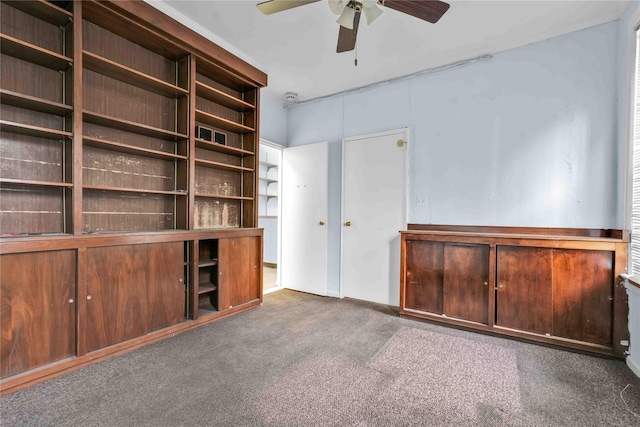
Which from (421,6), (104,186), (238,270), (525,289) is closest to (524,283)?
(525,289)

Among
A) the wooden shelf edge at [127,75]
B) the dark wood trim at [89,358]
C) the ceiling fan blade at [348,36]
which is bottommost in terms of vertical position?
the dark wood trim at [89,358]

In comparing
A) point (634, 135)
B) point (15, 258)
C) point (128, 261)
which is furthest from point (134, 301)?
point (634, 135)

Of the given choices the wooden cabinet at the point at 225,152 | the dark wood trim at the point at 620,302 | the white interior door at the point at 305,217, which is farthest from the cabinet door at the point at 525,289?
the wooden cabinet at the point at 225,152

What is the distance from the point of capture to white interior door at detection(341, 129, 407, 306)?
3.42 metres

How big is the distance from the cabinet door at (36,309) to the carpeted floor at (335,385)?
19cm

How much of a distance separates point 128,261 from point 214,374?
42.6 inches

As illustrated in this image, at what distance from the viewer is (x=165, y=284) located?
247 centimetres

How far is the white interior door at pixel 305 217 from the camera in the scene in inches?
156

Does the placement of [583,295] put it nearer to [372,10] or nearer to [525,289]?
[525,289]

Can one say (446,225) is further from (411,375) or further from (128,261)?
(128,261)

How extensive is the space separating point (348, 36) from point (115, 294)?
2.56 m

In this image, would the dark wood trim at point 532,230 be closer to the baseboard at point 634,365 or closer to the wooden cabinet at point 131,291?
the baseboard at point 634,365

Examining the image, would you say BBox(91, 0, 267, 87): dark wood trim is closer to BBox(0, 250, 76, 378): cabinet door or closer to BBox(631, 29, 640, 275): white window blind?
BBox(0, 250, 76, 378): cabinet door

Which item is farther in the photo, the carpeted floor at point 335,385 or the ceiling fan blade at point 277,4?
the ceiling fan blade at point 277,4
